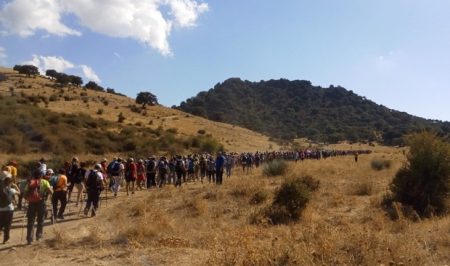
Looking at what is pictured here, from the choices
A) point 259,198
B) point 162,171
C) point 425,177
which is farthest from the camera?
point 162,171

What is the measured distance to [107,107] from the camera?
72312mm

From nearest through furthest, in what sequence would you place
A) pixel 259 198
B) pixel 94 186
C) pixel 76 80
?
1. pixel 94 186
2. pixel 259 198
3. pixel 76 80

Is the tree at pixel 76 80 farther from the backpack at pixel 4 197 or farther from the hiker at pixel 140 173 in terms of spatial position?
the backpack at pixel 4 197

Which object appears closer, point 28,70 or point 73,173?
point 73,173

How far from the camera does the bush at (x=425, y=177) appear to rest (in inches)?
657

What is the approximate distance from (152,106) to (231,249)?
78.1 metres

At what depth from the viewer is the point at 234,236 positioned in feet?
31.5

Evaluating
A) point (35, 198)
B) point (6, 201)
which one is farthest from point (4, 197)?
point (35, 198)

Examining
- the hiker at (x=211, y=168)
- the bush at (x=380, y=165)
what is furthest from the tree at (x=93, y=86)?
the hiker at (x=211, y=168)

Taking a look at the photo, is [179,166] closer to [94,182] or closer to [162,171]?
[162,171]

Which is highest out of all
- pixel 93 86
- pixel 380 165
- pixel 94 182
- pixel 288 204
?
pixel 93 86

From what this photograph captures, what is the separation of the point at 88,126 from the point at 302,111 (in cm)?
11570

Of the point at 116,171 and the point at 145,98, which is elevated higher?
the point at 145,98

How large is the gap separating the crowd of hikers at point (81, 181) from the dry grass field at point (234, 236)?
0.61m
